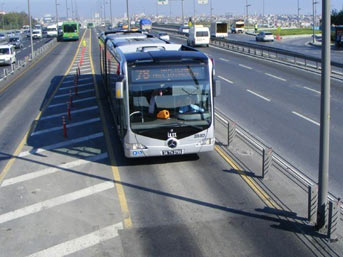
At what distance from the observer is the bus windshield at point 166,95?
1309 centimetres

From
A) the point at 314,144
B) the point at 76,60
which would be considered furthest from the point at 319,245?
the point at 76,60

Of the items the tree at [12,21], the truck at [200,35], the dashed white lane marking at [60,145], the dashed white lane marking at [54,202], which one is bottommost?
the dashed white lane marking at [54,202]

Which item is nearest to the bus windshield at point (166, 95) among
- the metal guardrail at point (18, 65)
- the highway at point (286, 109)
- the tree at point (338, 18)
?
the highway at point (286, 109)

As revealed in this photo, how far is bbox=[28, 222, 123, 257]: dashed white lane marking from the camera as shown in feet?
28.5

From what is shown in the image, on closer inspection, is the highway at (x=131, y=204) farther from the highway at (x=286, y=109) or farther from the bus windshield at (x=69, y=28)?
the bus windshield at (x=69, y=28)

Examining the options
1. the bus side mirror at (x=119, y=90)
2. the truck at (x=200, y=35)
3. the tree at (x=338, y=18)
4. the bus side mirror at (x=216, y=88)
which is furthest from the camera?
the tree at (x=338, y=18)

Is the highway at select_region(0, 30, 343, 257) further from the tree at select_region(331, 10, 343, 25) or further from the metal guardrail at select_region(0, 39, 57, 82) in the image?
the tree at select_region(331, 10, 343, 25)

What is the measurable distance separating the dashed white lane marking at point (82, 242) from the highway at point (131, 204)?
0.06 feet

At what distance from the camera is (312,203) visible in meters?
9.61

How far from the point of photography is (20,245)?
29.7ft

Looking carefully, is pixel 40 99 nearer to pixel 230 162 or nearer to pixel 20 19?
pixel 230 162

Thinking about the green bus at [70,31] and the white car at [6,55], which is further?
the green bus at [70,31]

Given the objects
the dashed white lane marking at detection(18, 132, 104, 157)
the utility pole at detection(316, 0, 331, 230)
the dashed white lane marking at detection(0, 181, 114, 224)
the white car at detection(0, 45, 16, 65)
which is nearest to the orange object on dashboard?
the dashed white lane marking at detection(0, 181, 114, 224)

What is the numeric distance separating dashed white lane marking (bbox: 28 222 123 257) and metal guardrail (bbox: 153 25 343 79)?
23.7 metres
